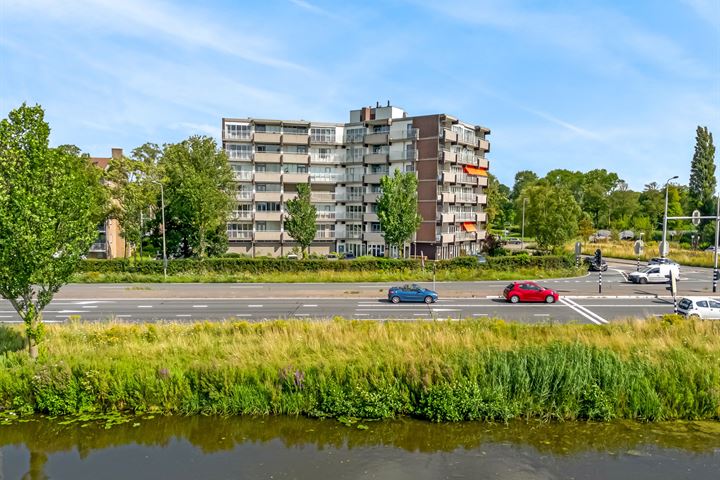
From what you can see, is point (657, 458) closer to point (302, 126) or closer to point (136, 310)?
point (136, 310)

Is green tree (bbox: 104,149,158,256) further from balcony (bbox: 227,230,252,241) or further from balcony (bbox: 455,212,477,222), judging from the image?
balcony (bbox: 455,212,477,222)

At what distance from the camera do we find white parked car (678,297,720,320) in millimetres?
24656

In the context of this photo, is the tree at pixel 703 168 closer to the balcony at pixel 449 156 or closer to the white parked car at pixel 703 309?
the balcony at pixel 449 156

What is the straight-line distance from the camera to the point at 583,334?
61.9 ft

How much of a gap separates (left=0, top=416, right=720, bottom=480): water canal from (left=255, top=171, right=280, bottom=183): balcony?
55035 millimetres

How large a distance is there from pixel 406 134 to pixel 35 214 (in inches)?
2121

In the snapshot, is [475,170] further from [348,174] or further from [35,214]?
[35,214]

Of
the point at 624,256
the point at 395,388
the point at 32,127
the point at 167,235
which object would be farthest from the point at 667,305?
the point at 167,235

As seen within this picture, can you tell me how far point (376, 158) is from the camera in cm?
6712

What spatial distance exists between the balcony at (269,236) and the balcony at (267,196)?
4.30 meters

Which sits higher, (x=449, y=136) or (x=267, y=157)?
(x=449, y=136)

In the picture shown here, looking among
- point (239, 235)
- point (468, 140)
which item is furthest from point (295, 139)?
point (468, 140)

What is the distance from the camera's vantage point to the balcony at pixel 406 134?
213ft

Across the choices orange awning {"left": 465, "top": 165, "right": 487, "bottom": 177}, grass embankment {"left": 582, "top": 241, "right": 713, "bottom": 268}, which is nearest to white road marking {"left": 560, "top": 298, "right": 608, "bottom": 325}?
grass embankment {"left": 582, "top": 241, "right": 713, "bottom": 268}
